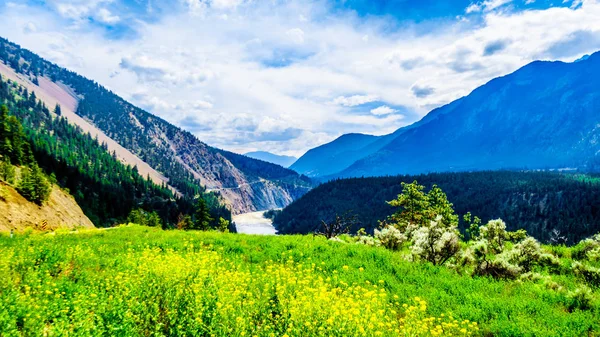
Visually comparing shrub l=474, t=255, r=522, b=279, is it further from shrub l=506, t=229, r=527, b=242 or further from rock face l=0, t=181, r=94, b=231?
rock face l=0, t=181, r=94, b=231

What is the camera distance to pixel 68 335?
593 cm

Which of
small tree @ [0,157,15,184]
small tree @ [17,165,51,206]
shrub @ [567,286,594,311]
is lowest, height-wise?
shrub @ [567,286,594,311]

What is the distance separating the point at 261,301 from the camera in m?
8.41

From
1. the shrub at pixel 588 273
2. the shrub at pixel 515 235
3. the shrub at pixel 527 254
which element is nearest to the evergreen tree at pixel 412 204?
the shrub at pixel 515 235

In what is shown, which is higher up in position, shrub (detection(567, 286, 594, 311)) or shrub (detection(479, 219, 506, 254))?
shrub (detection(479, 219, 506, 254))

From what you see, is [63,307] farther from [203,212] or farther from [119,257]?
[203,212]

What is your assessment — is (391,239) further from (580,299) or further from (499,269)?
(580,299)

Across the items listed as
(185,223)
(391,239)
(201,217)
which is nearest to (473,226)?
(391,239)

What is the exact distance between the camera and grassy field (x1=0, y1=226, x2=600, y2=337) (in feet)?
22.4

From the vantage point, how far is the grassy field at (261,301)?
6.84 m

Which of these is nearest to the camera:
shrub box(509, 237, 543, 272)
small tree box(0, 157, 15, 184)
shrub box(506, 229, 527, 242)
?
shrub box(509, 237, 543, 272)

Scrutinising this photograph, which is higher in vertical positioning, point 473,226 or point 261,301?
point 261,301

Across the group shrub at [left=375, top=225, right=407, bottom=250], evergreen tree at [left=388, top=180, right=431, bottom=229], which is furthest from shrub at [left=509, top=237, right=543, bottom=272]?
evergreen tree at [left=388, top=180, right=431, bottom=229]

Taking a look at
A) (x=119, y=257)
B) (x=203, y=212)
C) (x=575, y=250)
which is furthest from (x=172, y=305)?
(x=203, y=212)
